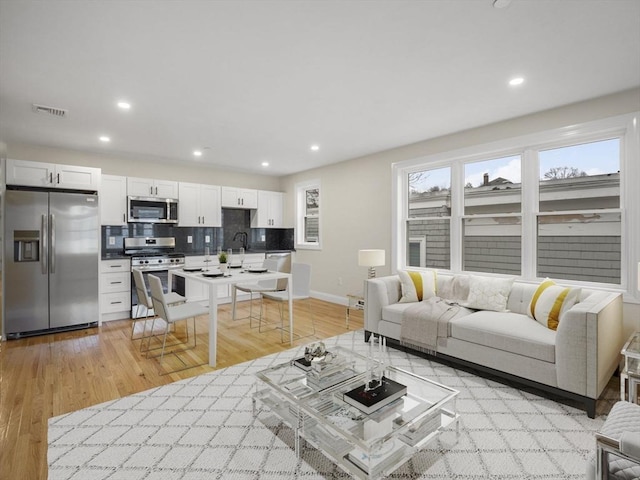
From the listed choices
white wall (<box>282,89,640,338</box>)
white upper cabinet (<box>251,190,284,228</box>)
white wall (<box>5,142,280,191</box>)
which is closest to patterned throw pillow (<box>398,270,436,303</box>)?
white wall (<box>282,89,640,338</box>)

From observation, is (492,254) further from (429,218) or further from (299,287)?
(299,287)

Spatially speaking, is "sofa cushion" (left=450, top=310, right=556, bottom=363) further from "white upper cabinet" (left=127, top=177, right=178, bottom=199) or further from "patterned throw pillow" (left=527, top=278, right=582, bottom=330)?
"white upper cabinet" (left=127, top=177, right=178, bottom=199)

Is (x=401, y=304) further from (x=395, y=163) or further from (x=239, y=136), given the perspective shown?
(x=239, y=136)

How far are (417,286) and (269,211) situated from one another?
3.98 metres

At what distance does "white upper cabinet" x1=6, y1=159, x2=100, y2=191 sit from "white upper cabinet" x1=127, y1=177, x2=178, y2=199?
61cm

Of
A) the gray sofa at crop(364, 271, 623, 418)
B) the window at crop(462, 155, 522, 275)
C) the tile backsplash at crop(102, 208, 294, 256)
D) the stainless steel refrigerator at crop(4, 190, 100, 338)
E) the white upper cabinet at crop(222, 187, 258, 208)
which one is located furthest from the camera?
the white upper cabinet at crop(222, 187, 258, 208)

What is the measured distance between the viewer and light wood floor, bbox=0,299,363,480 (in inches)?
83.4

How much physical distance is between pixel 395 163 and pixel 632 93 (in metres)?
2.63

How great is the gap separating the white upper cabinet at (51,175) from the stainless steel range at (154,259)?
1.16 metres

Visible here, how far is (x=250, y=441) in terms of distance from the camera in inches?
82.7

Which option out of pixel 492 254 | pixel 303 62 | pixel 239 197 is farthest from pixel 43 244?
pixel 492 254

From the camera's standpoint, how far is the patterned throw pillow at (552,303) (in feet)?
9.32

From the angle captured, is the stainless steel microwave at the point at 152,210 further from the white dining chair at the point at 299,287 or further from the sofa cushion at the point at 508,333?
the sofa cushion at the point at 508,333

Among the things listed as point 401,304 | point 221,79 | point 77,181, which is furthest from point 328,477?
point 77,181
